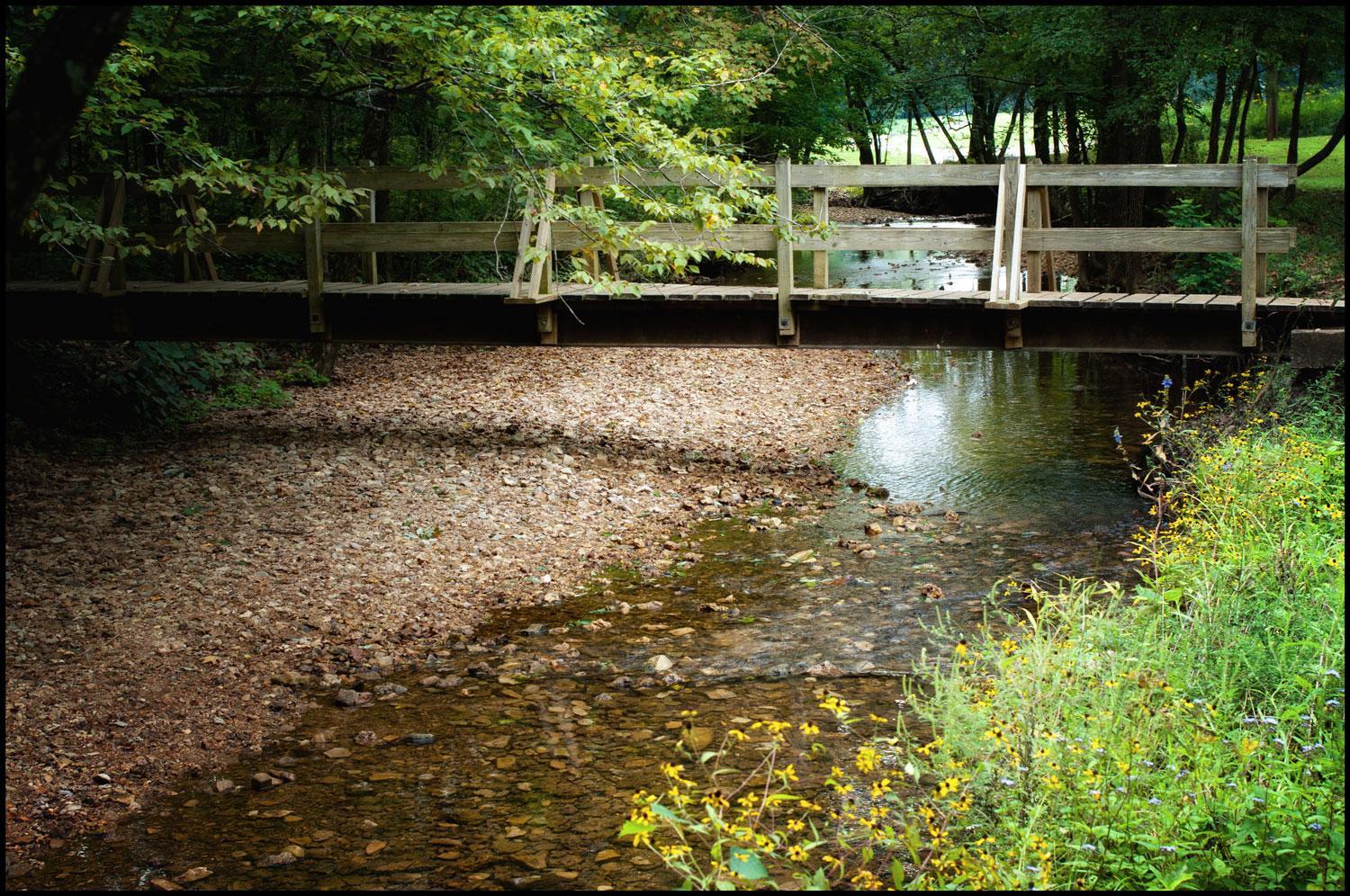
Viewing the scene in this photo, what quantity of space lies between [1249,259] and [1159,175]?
1091 millimetres

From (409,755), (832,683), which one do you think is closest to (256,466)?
(409,755)

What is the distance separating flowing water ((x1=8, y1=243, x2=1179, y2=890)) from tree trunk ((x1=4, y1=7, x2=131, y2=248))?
287 centimetres

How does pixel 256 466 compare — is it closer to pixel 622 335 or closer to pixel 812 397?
pixel 622 335

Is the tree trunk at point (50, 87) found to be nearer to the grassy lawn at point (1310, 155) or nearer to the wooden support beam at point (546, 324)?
the wooden support beam at point (546, 324)

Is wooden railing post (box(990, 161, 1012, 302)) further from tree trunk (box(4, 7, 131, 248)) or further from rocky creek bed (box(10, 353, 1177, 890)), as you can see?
tree trunk (box(4, 7, 131, 248))

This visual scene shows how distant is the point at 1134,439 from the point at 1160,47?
20.4ft

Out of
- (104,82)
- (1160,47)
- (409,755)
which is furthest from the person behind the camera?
(1160,47)

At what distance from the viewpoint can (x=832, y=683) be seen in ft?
20.4

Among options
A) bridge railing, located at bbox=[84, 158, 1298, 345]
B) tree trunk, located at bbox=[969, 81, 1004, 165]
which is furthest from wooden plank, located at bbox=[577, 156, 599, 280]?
tree trunk, located at bbox=[969, 81, 1004, 165]

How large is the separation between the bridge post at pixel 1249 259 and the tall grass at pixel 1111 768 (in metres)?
3.93

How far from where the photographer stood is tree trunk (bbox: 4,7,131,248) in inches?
106

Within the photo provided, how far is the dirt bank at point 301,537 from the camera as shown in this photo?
18.9 feet

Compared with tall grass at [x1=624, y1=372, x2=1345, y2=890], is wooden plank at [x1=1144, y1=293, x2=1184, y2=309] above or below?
above

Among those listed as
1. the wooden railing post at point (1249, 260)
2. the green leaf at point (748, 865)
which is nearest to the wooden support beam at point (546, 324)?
the wooden railing post at point (1249, 260)
